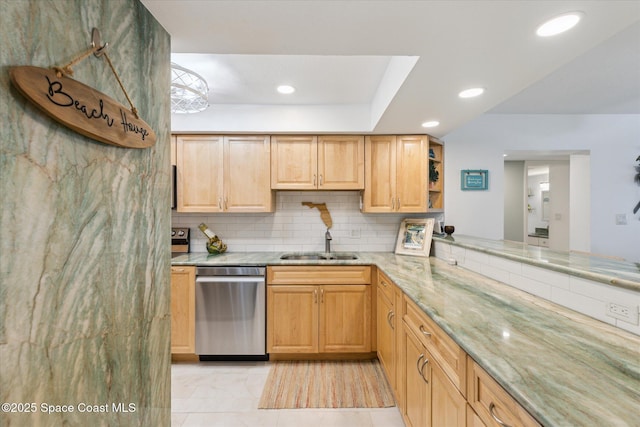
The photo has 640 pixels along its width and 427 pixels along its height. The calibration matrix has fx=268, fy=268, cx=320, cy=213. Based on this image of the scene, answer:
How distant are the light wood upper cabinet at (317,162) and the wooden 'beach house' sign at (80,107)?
1.91 metres

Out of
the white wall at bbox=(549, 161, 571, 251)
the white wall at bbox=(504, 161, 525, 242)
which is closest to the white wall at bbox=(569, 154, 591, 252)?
the white wall at bbox=(549, 161, 571, 251)

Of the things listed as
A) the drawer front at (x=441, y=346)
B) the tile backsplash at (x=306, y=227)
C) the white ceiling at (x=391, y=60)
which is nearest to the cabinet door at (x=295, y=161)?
the white ceiling at (x=391, y=60)

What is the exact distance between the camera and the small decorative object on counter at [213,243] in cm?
297

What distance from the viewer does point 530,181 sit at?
6484 millimetres

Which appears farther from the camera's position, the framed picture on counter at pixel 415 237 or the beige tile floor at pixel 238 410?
the framed picture on counter at pixel 415 237

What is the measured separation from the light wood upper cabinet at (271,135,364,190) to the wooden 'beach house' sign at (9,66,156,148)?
6.27 feet

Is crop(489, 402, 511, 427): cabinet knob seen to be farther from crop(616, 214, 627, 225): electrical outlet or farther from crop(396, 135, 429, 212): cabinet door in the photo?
crop(616, 214, 627, 225): electrical outlet

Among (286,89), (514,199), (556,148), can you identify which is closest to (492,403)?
(286,89)

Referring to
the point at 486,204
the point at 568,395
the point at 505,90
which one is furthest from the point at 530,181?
the point at 568,395

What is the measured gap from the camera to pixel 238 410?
77.2 inches

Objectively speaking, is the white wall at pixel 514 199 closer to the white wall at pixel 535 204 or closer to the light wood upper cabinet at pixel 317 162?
the white wall at pixel 535 204

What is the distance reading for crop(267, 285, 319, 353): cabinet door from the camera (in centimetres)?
256

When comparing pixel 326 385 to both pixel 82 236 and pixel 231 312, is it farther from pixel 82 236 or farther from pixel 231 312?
pixel 82 236

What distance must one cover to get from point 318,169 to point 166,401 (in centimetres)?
222
